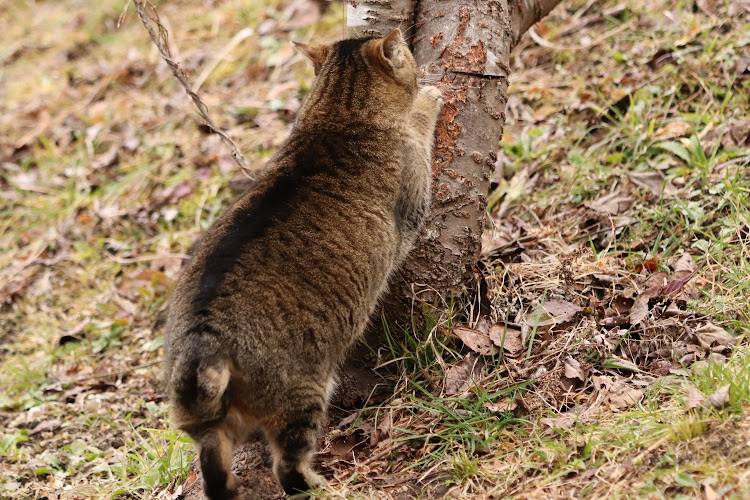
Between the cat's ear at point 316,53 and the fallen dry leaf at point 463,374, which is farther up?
the cat's ear at point 316,53

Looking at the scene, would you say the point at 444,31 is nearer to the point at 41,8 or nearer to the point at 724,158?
the point at 724,158

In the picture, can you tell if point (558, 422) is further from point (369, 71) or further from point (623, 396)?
point (369, 71)

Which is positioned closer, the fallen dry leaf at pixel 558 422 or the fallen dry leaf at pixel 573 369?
the fallen dry leaf at pixel 558 422

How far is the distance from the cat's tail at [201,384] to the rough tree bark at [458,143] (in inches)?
41.5

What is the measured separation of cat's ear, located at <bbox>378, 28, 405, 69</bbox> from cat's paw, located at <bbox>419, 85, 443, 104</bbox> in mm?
164

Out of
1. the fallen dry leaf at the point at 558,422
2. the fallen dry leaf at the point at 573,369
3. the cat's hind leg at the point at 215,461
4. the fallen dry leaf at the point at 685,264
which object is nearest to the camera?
the cat's hind leg at the point at 215,461

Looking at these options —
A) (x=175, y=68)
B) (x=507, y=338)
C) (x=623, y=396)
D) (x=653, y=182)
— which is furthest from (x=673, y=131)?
(x=175, y=68)

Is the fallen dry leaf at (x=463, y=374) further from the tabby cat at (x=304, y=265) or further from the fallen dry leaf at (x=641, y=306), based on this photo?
the fallen dry leaf at (x=641, y=306)

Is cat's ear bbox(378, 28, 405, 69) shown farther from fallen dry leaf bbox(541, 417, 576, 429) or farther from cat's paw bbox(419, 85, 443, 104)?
fallen dry leaf bbox(541, 417, 576, 429)

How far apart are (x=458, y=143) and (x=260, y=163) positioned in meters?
2.38

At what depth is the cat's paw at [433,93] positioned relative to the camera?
3.23 m

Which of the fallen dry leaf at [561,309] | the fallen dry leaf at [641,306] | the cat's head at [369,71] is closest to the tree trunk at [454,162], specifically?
the cat's head at [369,71]

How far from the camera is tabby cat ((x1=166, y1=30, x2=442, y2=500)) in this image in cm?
250

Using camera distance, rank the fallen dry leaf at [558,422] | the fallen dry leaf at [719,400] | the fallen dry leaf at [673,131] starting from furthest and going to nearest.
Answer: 1. the fallen dry leaf at [673,131]
2. the fallen dry leaf at [558,422]
3. the fallen dry leaf at [719,400]
